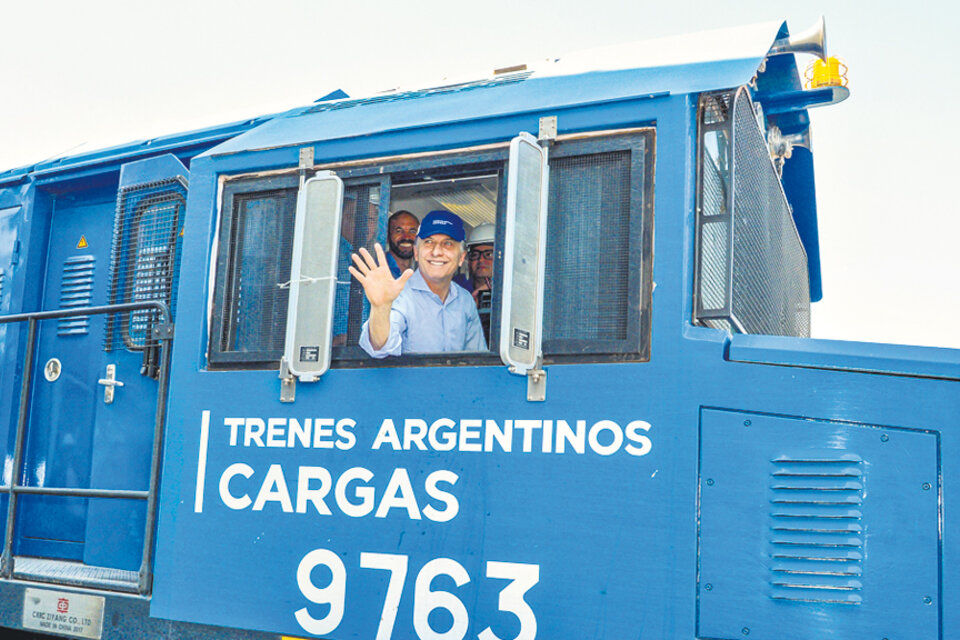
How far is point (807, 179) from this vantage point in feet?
16.7

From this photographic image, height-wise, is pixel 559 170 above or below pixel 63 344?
above

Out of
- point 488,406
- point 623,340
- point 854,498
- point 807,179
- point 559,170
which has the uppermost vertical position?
A: point 807,179

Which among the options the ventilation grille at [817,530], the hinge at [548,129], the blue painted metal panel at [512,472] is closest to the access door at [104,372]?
the blue painted metal panel at [512,472]

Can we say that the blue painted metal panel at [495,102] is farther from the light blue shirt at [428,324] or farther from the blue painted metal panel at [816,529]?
the blue painted metal panel at [816,529]

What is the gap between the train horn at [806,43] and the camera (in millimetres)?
3674

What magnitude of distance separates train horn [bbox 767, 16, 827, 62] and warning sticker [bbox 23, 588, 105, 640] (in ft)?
11.0

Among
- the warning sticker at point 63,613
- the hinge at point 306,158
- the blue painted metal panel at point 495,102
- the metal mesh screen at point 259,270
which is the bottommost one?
the warning sticker at point 63,613

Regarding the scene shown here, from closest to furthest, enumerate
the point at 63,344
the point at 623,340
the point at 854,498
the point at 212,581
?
the point at 854,498
the point at 623,340
the point at 212,581
the point at 63,344

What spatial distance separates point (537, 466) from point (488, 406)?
0.25m

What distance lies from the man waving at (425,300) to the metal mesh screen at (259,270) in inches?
13.6

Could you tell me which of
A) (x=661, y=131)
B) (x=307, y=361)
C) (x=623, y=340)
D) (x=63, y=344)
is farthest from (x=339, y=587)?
(x=63, y=344)

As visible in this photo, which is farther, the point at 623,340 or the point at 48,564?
the point at 48,564

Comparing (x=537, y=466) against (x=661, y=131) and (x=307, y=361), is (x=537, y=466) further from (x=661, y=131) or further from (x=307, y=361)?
(x=661, y=131)

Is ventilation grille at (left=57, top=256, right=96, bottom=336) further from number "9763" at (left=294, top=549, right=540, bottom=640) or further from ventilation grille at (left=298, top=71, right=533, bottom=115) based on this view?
number "9763" at (left=294, top=549, right=540, bottom=640)
